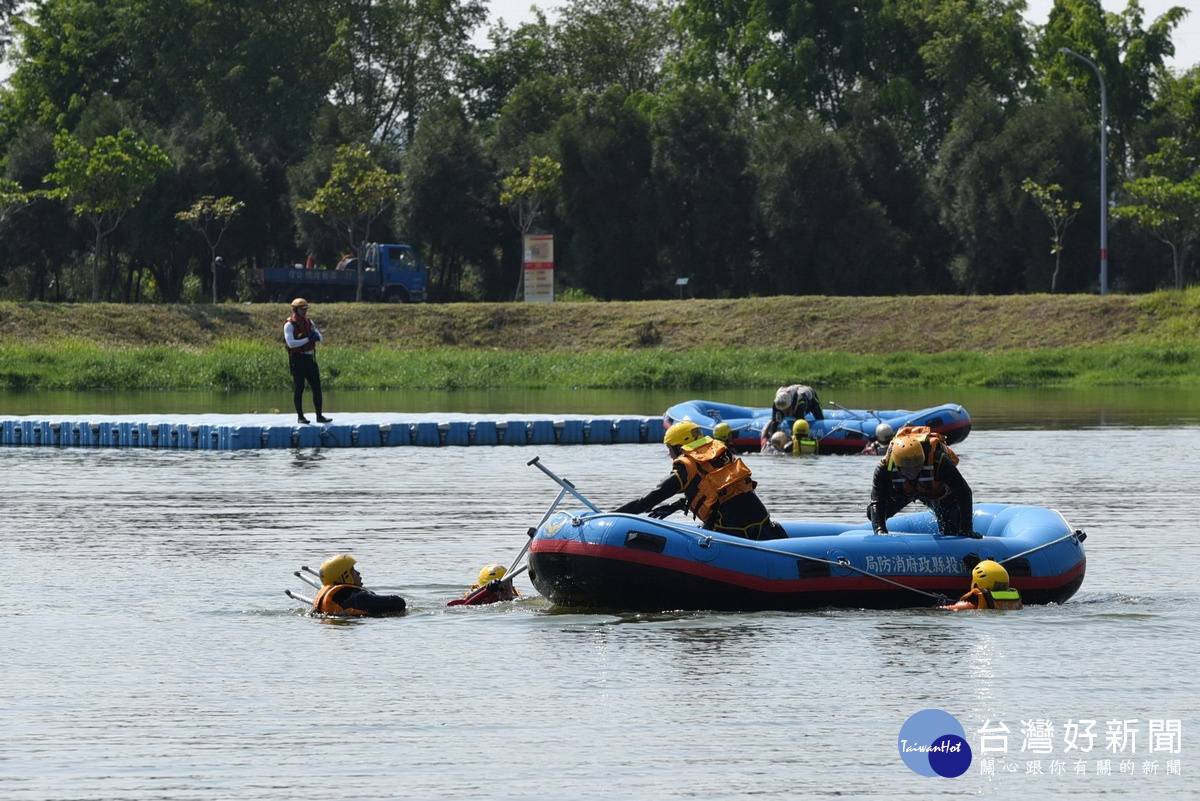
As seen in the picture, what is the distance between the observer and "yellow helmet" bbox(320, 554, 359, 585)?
13414 millimetres

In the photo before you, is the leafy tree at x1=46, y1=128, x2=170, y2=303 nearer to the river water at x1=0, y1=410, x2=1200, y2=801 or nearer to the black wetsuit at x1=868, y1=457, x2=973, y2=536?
the river water at x1=0, y1=410, x2=1200, y2=801

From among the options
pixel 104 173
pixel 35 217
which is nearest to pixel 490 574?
pixel 104 173

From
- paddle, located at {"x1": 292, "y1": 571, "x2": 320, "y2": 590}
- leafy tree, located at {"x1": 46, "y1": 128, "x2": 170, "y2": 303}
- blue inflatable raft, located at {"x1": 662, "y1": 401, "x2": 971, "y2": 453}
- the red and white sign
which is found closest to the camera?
paddle, located at {"x1": 292, "y1": 571, "x2": 320, "y2": 590}

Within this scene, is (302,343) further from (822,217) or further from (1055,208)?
(822,217)

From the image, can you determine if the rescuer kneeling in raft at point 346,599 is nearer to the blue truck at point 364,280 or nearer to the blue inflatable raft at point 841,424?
the blue inflatable raft at point 841,424

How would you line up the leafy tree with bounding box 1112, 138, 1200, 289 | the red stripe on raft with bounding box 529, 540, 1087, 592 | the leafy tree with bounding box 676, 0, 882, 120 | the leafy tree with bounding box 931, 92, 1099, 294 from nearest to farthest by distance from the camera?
the red stripe on raft with bounding box 529, 540, 1087, 592, the leafy tree with bounding box 1112, 138, 1200, 289, the leafy tree with bounding box 931, 92, 1099, 294, the leafy tree with bounding box 676, 0, 882, 120

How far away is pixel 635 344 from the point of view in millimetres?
55312

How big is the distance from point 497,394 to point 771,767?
118ft

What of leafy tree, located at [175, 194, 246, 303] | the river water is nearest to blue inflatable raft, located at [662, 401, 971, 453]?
the river water

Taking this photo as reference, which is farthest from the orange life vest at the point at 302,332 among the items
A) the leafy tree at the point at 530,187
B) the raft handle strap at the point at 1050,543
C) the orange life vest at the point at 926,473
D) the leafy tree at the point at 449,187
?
the leafy tree at the point at 449,187

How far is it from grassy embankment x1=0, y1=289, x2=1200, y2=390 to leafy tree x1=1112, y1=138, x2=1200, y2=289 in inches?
157

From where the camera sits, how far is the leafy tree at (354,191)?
60.3m

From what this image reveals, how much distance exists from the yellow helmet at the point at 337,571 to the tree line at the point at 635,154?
46.4 metres

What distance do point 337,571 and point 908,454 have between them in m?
4.15
